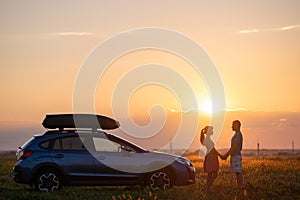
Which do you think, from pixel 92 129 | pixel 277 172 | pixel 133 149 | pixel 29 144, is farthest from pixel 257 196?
pixel 277 172

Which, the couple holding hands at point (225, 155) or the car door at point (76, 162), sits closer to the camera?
the couple holding hands at point (225, 155)

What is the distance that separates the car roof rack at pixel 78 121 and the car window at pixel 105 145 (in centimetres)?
33

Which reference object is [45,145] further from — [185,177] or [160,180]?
[185,177]

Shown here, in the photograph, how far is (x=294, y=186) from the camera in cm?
1781

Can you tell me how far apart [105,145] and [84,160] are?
71 centimetres

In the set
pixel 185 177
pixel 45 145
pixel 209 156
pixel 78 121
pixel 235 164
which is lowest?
pixel 185 177

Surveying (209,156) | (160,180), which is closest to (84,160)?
(160,180)

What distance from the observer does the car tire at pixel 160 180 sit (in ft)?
57.6

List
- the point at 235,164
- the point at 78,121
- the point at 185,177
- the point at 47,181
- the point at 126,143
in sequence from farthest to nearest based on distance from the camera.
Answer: the point at 185,177 → the point at 126,143 → the point at 78,121 → the point at 47,181 → the point at 235,164

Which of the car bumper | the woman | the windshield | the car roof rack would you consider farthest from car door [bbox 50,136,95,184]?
the woman

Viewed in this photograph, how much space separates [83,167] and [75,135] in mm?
905

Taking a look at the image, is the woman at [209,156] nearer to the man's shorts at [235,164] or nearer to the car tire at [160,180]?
the man's shorts at [235,164]

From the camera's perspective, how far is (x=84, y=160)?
683 inches

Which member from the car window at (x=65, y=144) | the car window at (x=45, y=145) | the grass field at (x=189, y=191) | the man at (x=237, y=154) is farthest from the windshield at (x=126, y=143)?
the man at (x=237, y=154)
